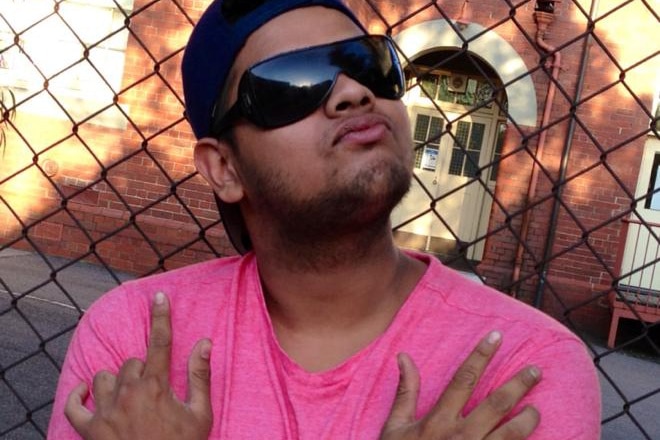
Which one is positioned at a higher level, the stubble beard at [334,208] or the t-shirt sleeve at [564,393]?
the stubble beard at [334,208]

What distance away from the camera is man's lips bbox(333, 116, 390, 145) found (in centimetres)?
161

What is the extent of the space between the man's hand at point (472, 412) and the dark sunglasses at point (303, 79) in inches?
25.4

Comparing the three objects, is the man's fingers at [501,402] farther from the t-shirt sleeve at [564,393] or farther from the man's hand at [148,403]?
the man's hand at [148,403]

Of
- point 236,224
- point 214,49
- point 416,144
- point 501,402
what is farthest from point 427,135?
point 501,402

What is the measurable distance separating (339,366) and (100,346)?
512 mm

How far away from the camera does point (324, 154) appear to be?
1.60 metres

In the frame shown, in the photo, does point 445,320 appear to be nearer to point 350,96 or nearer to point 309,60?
point 350,96

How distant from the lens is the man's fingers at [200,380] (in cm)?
148

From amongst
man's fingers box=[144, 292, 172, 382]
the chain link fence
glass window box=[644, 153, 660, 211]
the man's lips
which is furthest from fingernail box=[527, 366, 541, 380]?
glass window box=[644, 153, 660, 211]

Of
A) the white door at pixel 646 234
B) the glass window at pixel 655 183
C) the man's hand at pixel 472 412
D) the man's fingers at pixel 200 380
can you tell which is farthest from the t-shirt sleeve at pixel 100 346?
the glass window at pixel 655 183

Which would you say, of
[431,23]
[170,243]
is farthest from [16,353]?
[431,23]

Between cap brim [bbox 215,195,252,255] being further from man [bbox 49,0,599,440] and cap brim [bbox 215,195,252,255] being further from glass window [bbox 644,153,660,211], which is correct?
glass window [bbox 644,153,660,211]

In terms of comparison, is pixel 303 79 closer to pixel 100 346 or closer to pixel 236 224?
pixel 236 224

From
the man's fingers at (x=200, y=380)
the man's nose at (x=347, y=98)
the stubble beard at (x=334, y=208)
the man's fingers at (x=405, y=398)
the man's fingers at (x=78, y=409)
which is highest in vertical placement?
the man's nose at (x=347, y=98)
